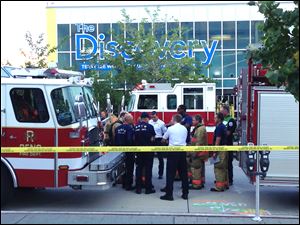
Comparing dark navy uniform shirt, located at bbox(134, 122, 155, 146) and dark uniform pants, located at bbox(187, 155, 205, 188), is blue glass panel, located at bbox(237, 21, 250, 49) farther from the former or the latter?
dark navy uniform shirt, located at bbox(134, 122, 155, 146)

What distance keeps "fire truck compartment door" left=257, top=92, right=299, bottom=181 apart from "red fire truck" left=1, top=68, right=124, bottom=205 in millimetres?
2949

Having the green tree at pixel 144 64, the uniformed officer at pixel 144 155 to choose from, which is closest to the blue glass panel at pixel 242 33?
the green tree at pixel 144 64

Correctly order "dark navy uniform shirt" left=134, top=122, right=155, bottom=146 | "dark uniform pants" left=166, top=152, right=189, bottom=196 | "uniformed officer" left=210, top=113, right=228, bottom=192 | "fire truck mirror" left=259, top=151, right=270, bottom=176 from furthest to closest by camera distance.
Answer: "uniformed officer" left=210, top=113, right=228, bottom=192 < "dark navy uniform shirt" left=134, top=122, right=155, bottom=146 < "dark uniform pants" left=166, top=152, right=189, bottom=196 < "fire truck mirror" left=259, top=151, right=270, bottom=176

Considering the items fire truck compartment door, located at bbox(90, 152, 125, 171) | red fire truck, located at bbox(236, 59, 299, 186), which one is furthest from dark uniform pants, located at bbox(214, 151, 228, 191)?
fire truck compartment door, located at bbox(90, 152, 125, 171)

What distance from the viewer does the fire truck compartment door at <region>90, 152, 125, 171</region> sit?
26.9 feet

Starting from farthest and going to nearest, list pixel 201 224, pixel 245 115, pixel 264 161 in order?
pixel 245 115 → pixel 264 161 → pixel 201 224

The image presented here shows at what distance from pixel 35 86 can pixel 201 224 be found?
11.9 feet

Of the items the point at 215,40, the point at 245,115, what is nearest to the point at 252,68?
the point at 245,115

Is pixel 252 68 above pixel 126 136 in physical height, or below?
above

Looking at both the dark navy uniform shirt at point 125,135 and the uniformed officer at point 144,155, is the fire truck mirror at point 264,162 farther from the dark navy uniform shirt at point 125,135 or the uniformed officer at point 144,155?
the dark navy uniform shirt at point 125,135

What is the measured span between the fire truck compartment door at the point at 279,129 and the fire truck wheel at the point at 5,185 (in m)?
4.49

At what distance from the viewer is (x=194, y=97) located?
55.4 ft

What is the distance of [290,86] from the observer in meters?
6.08

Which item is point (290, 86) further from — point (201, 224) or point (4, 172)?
point (4, 172)
